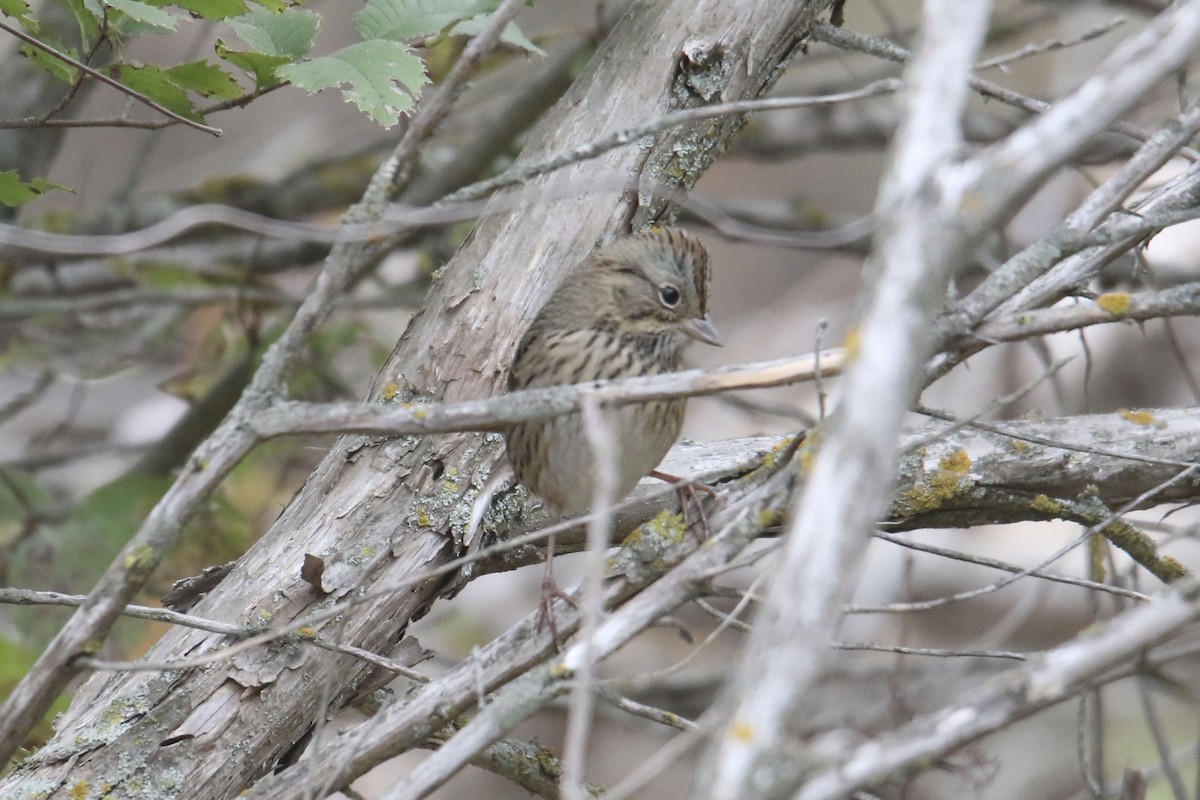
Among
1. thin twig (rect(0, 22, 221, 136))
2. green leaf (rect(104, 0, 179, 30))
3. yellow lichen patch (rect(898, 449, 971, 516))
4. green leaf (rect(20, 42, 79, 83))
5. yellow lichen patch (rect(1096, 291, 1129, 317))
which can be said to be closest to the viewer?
yellow lichen patch (rect(1096, 291, 1129, 317))

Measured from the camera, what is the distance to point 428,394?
3344 millimetres

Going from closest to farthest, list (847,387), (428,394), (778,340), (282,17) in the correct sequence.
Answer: (847,387)
(282,17)
(428,394)
(778,340)

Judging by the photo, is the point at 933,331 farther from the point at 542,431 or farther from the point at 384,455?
the point at 384,455

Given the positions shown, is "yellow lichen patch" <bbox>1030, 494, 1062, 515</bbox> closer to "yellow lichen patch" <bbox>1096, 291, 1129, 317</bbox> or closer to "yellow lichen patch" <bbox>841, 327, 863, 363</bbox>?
"yellow lichen patch" <bbox>1096, 291, 1129, 317</bbox>

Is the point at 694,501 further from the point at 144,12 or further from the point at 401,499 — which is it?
the point at 144,12

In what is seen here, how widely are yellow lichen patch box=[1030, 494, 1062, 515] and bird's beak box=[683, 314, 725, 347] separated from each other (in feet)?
3.09

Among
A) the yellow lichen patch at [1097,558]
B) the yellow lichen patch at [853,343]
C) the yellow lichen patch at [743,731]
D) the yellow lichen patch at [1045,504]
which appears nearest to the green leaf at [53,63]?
the yellow lichen patch at [853,343]

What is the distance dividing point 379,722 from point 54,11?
3.42 meters

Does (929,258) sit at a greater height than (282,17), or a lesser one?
lesser

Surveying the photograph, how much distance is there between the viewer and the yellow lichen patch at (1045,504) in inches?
126

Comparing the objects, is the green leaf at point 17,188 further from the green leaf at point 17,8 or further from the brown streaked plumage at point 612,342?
the brown streaked plumage at point 612,342

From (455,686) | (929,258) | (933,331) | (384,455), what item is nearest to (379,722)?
(455,686)

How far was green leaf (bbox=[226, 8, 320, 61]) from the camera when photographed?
2844 mm

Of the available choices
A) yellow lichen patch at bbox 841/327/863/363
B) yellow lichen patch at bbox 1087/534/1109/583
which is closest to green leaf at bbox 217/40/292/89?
yellow lichen patch at bbox 841/327/863/363
